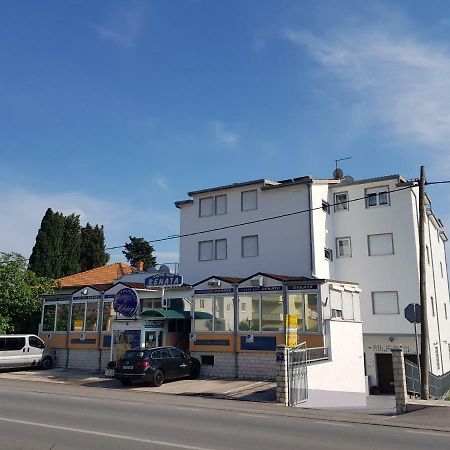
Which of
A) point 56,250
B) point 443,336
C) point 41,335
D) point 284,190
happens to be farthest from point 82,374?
point 56,250

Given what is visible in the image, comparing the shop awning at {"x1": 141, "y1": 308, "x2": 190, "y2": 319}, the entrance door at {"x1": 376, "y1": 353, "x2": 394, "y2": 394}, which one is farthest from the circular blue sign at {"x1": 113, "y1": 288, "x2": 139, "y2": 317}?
the entrance door at {"x1": 376, "y1": 353, "x2": 394, "y2": 394}

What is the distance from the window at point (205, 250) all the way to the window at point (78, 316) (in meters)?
8.15

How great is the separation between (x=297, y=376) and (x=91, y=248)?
133 feet

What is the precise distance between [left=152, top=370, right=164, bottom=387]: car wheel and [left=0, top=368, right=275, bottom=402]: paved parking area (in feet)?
0.65

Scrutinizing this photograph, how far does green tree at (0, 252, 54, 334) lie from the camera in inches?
1254

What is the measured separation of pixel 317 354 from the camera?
21688mm

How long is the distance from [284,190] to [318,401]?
48.1ft

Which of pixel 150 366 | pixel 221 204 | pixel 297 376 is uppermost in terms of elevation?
pixel 221 204

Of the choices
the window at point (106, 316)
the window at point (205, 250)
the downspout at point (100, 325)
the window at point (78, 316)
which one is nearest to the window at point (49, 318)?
the window at point (78, 316)

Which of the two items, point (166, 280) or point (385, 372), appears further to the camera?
point (385, 372)

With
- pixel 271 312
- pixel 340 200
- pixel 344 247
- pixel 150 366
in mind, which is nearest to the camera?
pixel 150 366

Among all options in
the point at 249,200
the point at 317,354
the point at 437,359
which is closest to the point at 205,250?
the point at 249,200

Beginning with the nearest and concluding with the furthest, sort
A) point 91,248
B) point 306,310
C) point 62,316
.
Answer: point 306,310 < point 62,316 < point 91,248

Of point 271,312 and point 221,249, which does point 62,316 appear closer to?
point 221,249
